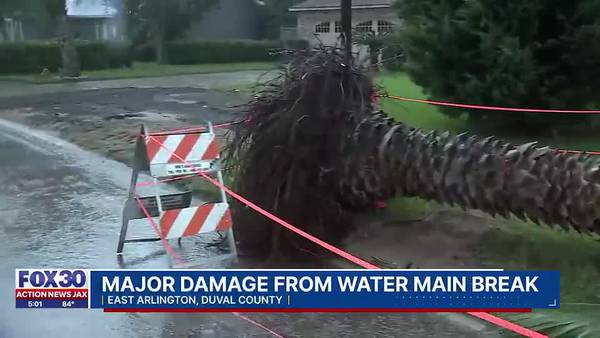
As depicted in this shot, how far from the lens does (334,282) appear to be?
381cm

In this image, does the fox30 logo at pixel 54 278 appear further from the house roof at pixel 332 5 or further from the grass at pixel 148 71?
the house roof at pixel 332 5

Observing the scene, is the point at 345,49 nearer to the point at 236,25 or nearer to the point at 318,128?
the point at 318,128

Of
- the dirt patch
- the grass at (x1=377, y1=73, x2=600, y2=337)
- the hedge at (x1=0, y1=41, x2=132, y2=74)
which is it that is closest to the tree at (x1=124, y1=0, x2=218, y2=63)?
the hedge at (x1=0, y1=41, x2=132, y2=74)

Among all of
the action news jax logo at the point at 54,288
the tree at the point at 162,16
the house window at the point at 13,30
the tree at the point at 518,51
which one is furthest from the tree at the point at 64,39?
the action news jax logo at the point at 54,288

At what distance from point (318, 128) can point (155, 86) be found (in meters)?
22.5

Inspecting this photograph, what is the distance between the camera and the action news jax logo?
171 inches

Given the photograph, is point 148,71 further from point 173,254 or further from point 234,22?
point 173,254

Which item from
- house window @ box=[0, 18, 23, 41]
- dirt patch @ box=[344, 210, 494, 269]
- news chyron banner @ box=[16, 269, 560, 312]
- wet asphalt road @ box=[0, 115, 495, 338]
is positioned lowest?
wet asphalt road @ box=[0, 115, 495, 338]

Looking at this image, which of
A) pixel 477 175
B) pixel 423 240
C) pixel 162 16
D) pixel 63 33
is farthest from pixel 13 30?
pixel 477 175

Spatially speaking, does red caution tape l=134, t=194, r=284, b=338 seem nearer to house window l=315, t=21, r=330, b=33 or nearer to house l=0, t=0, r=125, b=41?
house l=0, t=0, r=125, b=41

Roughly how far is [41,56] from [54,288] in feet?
110

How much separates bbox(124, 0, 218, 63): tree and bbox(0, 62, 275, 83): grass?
1.59 m

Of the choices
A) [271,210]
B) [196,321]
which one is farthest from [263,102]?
[196,321]

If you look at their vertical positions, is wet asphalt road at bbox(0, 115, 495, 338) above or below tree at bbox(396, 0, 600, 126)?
below
